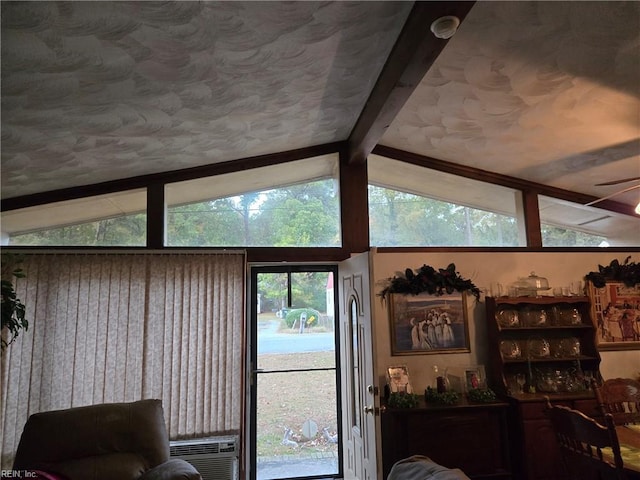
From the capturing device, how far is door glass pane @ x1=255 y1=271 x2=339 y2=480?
3.67m

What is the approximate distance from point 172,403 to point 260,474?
107 cm

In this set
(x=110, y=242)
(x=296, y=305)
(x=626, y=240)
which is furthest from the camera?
(x=626, y=240)

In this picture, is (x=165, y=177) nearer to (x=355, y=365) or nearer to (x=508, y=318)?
(x=355, y=365)

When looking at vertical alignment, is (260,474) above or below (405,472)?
below

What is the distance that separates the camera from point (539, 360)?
130 inches

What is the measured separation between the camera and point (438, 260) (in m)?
3.65

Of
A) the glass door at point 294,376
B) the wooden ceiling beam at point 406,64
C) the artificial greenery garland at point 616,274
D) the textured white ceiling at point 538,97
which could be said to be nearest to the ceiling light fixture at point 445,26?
the wooden ceiling beam at point 406,64

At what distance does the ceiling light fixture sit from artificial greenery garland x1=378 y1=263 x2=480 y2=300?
2.03 metres

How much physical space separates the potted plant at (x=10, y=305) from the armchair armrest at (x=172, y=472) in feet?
4.82

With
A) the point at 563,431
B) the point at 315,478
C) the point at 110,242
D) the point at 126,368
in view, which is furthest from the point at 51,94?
the point at 315,478

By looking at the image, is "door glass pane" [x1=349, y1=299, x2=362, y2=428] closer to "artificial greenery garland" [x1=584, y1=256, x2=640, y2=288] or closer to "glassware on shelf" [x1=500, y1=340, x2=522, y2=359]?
"glassware on shelf" [x1=500, y1=340, x2=522, y2=359]

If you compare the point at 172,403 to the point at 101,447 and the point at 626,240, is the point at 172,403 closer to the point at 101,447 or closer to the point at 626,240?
the point at 101,447

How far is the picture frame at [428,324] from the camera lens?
345cm

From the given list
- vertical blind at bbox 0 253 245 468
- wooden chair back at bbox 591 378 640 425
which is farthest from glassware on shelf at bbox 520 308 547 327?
vertical blind at bbox 0 253 245 468
